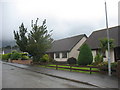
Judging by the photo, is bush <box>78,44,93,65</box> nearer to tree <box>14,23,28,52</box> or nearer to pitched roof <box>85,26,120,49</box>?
pitched roof <box>85,26,120,49</box>

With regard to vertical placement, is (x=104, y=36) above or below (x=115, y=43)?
above

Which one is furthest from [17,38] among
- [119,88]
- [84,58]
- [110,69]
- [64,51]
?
[119,88]

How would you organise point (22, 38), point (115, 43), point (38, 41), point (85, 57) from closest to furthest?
point (85, 57) → point (115, 43) → point (38, 41) → point (22, 38)

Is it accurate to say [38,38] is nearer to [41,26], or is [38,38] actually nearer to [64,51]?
[41,26]

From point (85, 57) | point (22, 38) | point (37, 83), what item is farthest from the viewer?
point (22, 38)

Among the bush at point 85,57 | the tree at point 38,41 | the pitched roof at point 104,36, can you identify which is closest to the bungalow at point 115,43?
the pitched roof at point 104,36

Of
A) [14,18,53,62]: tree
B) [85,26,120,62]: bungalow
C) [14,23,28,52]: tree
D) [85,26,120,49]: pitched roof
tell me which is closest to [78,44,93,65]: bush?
[85,26,120,62]: bungalow

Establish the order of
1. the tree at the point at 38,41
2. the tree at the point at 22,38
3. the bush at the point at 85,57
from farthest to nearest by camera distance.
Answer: the tree at the point at 22,38
the tree at the point at 38,41
the bush at the point at 85,57

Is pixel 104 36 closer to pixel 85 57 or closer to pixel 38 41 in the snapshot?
pixel 85 57

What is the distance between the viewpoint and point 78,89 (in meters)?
7.61

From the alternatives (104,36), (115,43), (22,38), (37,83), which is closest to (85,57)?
(115,43)

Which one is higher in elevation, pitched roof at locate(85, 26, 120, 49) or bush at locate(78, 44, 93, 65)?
pitched roof at locate(85, 26, 120, 49)

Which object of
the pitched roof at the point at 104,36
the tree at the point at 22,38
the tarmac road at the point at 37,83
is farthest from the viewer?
the tree at the point at 22,38

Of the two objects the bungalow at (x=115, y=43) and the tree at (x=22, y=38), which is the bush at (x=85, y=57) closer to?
the bungalow at (x=115, y=43)
